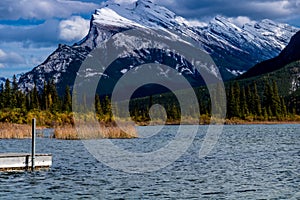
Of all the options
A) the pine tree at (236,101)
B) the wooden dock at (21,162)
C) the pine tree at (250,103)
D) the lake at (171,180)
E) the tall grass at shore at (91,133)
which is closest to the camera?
the lake at (171,180)

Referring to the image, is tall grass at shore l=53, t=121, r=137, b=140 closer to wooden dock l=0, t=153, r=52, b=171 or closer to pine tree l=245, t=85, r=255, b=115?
wooden dock l=0, t=153, r=52, b=171

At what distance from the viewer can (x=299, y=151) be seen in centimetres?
5575

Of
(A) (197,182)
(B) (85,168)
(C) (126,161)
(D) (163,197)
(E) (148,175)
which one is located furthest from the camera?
(C) (126,161)

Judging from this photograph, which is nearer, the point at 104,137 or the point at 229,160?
the point at 229,160

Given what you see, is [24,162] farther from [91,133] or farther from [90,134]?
[90,134]

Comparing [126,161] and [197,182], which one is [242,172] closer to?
[197,182]

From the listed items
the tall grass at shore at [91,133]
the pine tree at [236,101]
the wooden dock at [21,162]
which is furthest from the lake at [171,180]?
the pine tree at [236,101]

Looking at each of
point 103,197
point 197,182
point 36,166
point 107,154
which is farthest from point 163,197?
point 107,154

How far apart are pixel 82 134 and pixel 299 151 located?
103 ft

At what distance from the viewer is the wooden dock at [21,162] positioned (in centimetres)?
3984

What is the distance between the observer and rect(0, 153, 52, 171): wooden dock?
3984cm

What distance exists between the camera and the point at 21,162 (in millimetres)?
40844

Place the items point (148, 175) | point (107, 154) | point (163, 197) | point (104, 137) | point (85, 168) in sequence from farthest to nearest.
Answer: point (104, 137), point (107, 154), point (85, 168), point (148, 175), point (163, 197)

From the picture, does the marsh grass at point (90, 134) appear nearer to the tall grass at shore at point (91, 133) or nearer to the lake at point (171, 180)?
the tall grass at shore at point (91, 133)
